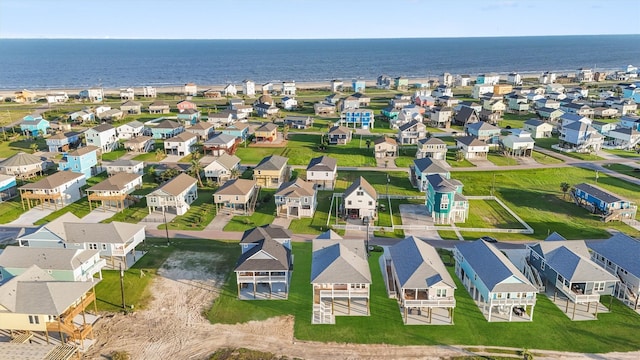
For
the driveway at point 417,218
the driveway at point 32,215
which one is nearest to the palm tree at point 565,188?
the driveway at point 417,218

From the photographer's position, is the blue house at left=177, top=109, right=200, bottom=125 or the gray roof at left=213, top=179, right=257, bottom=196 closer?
the gray roof at left=213, top=179, right=257, bottom=196

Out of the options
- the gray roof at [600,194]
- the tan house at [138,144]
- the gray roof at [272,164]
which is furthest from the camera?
the tan house at [138,144]

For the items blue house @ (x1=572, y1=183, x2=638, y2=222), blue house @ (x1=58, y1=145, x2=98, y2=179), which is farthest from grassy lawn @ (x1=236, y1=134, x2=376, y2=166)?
blue house @ (x1=572, y1=183, x2=638, y2=222)

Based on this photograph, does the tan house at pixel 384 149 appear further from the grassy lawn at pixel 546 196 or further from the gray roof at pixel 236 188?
the gray roof at pixel 236 188

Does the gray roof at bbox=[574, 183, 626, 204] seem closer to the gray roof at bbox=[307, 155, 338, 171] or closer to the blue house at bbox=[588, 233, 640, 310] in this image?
the blue house at bbox=[588, 233, 640, 310]

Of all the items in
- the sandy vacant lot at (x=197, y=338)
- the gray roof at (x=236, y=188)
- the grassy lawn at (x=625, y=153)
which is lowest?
the sandy vacant lot at (x=197, y=338)

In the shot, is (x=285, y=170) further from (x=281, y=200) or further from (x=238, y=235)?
(x=238, y=235)
